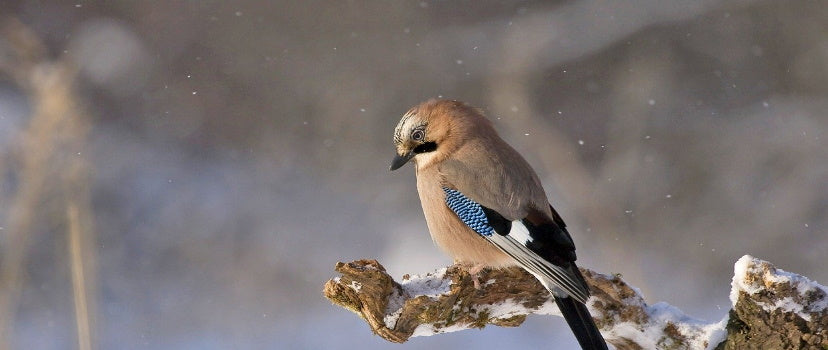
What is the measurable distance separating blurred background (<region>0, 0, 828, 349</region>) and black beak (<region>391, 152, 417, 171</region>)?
2.05m

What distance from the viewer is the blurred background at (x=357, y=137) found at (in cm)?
477

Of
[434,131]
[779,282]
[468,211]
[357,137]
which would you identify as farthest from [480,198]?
[357,137]

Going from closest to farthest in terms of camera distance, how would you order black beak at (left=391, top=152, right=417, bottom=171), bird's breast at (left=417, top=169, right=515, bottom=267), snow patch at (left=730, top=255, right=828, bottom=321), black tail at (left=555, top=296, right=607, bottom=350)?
snow patch at (left=730, top=255, right=828, bottom=321), black tail at (left=555, top=296, right=607, bottom=350), bird's breast at (left=417, top=169, right=515, bottom=267), black beak at (left=391, top=152, right=417, bottom=171)

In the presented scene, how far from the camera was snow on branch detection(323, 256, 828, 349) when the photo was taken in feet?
6.11

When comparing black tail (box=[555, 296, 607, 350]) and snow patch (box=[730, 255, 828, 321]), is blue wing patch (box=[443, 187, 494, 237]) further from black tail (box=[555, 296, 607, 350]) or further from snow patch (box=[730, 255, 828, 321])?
snow patch (box=[730, 255, 828, 321])

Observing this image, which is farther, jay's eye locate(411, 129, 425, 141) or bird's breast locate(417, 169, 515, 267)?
jay's eye locate(411, 129, 425, 141)

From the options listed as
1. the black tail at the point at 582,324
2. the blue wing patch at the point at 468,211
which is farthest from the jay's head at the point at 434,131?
the black tail at the point at 582,324

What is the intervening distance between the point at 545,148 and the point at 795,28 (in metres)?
1.77

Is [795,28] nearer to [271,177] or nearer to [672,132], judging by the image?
[672,132]

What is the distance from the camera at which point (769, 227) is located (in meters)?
4.85

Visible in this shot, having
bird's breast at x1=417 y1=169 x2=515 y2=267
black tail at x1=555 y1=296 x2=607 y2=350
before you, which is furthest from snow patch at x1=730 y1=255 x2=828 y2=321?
bird's breast at x1=417 y1=169 x2=515 y2=267

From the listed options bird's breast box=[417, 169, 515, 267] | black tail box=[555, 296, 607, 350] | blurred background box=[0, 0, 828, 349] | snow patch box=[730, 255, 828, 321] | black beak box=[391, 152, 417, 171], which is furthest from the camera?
blurred background box=[0, 0, 828, 349]

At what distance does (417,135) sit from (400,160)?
9 centimetres

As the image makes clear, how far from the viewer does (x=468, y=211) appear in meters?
2.47
